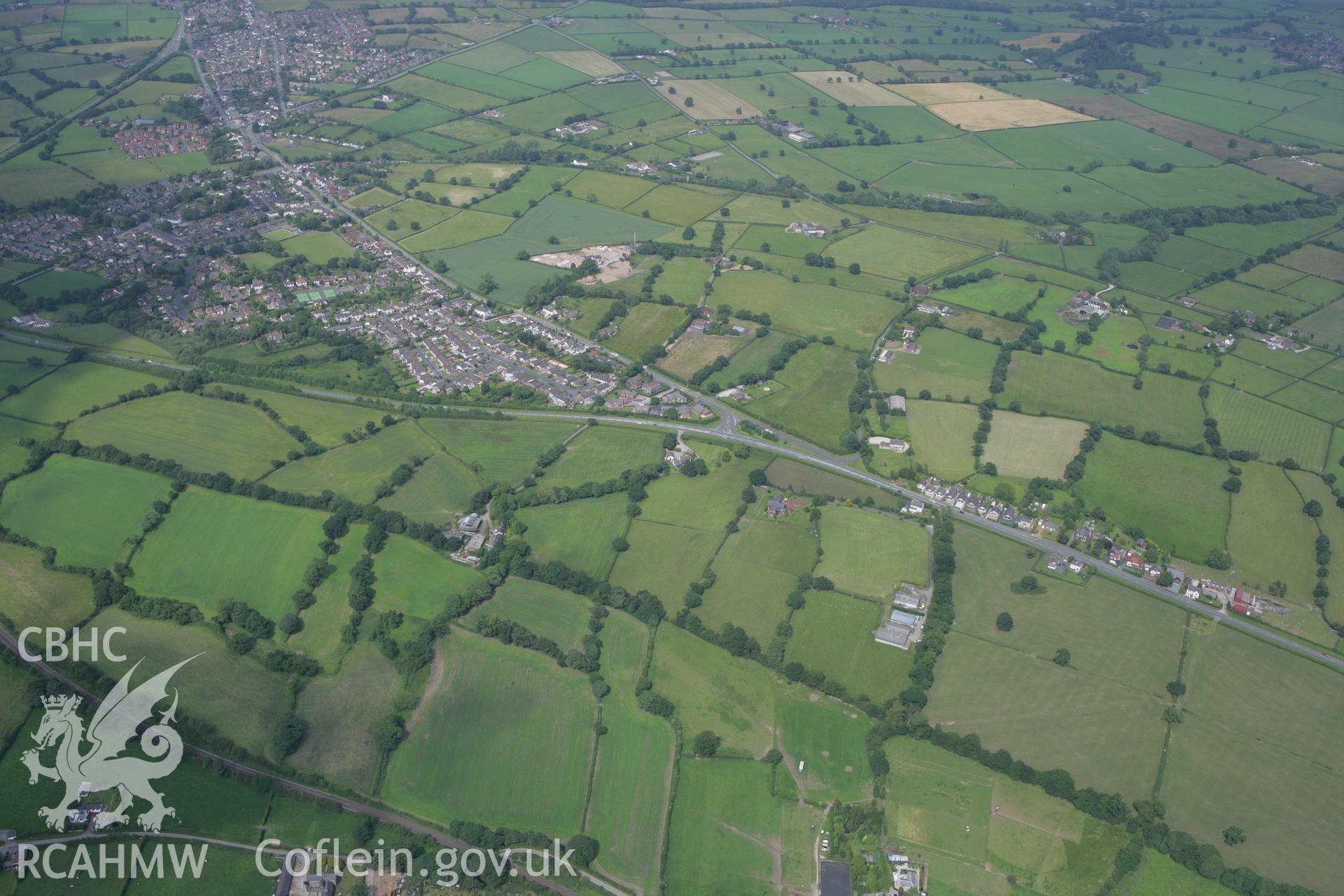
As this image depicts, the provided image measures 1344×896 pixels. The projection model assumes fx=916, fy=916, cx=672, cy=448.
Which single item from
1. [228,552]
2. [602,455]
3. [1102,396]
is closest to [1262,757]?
[1102,396]

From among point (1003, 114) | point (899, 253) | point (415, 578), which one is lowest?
point (415, 578)

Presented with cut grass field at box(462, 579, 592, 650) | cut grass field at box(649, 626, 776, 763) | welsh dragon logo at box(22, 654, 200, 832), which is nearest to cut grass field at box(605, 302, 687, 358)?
cut grass field at box(462, 579, 592, 650)

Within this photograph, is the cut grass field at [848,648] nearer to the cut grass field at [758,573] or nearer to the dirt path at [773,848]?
the cut grass field at [758,573]

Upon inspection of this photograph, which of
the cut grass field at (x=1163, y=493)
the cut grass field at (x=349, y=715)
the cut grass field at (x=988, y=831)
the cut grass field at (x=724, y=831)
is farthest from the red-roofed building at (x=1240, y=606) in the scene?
the cut grass field at (x=349, y=715)

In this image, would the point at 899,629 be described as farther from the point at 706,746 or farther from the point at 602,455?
the point at 602,455

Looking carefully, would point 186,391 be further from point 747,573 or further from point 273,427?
point 747,573

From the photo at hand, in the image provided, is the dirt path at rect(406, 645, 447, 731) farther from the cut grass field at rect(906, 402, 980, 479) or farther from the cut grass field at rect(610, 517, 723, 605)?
the cut grass field at rect(906, 402, 980, 479)
